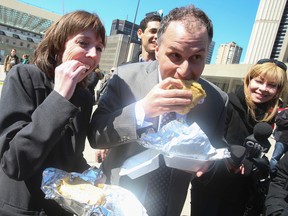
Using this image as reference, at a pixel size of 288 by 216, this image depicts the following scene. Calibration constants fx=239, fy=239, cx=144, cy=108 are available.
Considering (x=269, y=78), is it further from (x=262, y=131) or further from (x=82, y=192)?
A: (x=82, y=192)

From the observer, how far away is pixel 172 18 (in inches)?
56.4

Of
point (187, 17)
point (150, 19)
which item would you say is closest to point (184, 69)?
point (187, 17)

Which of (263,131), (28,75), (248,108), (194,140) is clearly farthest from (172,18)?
(248,108)

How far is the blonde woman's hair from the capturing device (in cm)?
230

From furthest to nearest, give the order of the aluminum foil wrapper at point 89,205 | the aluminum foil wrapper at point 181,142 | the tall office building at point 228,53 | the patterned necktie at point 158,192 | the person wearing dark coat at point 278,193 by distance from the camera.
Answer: the tall office building at point 228,53, the person wearing dark coat at point 278,193, the patterned necktie at point 158,192, the aluminum foil wrapper at point 181,142, the aluminum foil wrapper at point 89,205

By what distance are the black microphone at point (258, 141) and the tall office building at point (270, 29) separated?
55.1m

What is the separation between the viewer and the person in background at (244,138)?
2.11m

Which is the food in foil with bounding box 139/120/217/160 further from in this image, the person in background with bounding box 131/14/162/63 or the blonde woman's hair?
the person in background with bounding box 131/14/162/63

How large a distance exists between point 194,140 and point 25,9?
5162 cm

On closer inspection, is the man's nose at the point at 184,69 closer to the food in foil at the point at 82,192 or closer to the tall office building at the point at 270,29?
the food in foil at the point at 82,192

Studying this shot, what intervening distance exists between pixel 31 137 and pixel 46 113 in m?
0.12

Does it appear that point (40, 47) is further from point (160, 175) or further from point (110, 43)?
point (110, 43)

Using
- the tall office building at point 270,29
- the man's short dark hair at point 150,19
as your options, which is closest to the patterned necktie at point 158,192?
the man's short dark hair at point 150,19

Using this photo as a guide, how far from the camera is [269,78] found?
7.52 ft
